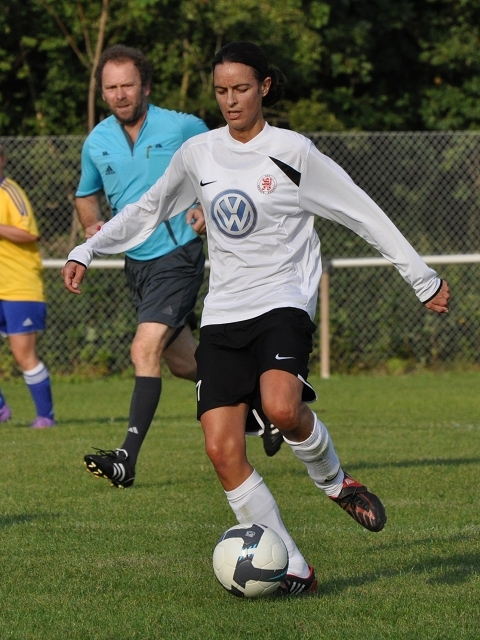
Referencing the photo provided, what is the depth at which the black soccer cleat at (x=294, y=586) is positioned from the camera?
4141mm

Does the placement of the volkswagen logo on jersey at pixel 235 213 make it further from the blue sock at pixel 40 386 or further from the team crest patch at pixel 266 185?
the blue sock at pixel 40 386

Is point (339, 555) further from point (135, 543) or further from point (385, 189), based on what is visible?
point (385, 189)

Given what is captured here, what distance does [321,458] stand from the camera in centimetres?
445

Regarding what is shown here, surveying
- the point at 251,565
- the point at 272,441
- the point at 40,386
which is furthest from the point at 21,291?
the point at 251,565

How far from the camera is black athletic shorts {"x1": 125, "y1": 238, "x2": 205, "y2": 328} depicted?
21.7 feet

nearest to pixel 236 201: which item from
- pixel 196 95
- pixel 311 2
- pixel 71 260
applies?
pixel 71 260

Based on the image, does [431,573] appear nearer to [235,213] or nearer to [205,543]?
[205,543]

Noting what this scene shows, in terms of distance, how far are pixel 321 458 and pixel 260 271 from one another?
0.75 meters

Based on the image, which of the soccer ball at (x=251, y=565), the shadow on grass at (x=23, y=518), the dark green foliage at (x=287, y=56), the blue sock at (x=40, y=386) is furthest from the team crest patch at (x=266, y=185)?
the dark green foliage at (x=287, y=56)

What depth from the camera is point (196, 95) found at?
51.8 feet

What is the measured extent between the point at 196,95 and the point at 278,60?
153 centimetres

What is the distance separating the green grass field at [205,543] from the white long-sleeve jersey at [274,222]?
3.42 feet

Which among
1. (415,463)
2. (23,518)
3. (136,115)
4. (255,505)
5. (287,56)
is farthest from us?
(287,56)

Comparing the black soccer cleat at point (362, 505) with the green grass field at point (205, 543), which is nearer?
the green grass field at point (205, 543)
